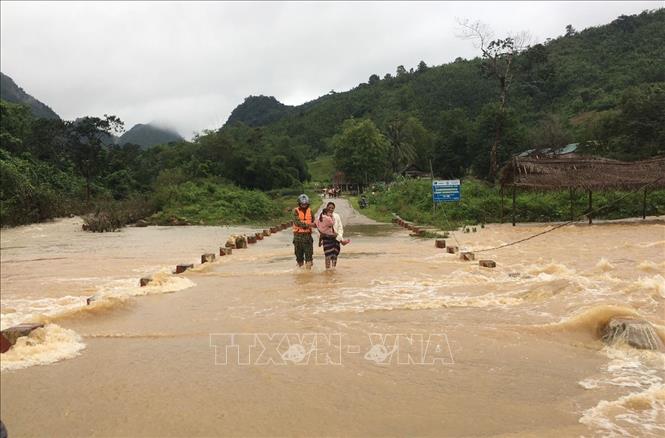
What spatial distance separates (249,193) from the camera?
37.1 m

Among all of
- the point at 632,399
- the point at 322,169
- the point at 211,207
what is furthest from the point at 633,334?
the point at 322,169

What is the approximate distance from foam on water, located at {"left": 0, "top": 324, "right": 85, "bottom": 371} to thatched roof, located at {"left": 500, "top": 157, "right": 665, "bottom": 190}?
19483 millimetres

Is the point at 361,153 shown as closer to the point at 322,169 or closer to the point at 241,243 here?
the point at 322,169

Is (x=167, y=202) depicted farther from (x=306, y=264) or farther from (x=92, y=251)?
(x=306, y=264)

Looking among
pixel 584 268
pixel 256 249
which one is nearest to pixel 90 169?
pixel 256 249

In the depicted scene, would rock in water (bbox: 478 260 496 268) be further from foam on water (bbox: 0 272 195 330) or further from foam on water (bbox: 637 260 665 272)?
foam on water (bbox: 0 272 195 330)

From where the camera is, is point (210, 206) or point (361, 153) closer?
point (210, 206)

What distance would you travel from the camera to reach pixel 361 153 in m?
67.7

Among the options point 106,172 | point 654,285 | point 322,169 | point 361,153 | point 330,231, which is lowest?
point 654,285

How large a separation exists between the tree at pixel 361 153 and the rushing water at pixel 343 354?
56321 millimetres

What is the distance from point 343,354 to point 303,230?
6.11 m

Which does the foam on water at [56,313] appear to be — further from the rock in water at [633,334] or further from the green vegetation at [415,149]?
the green vegetation at [415,149]

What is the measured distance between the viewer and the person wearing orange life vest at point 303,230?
11461 mm

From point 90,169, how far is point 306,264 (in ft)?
126
